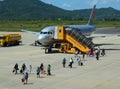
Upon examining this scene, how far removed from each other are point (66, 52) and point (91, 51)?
5366 mm

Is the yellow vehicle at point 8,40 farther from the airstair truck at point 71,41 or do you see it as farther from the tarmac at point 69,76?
the tarmac at point 69,76

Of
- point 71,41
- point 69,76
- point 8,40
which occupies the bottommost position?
point 69,76

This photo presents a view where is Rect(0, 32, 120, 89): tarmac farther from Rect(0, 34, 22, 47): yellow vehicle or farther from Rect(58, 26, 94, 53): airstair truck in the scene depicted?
Rect(0, 34, 22, 47): yellow vehicle

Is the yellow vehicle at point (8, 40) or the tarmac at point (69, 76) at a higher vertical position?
the yellow vehicle at point (8, 40)

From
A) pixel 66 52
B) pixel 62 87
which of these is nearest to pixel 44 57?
pixel 66 52

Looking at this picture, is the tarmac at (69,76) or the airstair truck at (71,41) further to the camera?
the airstair truck at (71,41)

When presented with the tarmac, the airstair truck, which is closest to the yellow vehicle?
the airstair truck

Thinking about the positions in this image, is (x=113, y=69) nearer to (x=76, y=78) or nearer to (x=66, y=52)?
(x=76, y=78)

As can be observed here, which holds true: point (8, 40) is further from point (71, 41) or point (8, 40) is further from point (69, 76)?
point (69, 76)

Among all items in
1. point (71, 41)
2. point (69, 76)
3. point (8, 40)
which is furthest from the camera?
point (8, 40)

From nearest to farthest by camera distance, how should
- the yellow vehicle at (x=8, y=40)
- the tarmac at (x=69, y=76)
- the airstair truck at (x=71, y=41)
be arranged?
the tarmac at (x=69, y=76) → the airstair truck at (x=71, y=41) → the yellow vehicle at (x=8, y=40)

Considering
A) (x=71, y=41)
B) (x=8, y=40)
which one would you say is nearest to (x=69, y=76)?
(x=71, y=41)

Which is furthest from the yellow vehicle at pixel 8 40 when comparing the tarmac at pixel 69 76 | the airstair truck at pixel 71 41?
the tarmac at pixel 69 76

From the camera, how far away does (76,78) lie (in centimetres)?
3509
